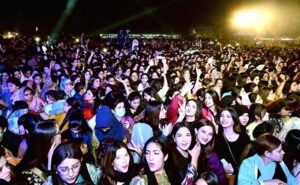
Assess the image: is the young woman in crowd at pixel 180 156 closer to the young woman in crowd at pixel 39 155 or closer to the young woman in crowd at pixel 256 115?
the young woman in crowd at pixel 39 155

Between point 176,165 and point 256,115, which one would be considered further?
point 256,115

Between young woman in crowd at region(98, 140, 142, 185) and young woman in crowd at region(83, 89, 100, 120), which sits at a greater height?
young woman in crowd at region(83, 89, 100, 120)

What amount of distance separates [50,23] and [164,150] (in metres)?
31.2

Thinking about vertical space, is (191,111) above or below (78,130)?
above

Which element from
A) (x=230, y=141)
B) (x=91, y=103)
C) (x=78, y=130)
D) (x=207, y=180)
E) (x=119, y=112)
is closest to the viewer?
(x=207, y=180)

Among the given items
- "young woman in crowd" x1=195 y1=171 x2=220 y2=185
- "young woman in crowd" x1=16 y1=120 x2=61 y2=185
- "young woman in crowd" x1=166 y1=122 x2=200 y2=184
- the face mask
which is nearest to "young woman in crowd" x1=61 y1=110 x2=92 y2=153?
"young woman in crowd" x1=16 y1=120 x2=61 y2=185

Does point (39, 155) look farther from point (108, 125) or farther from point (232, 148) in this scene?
point (232, 148)

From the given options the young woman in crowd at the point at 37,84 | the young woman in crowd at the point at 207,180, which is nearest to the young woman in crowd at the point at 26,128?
the young woman in crowd at the point at 207,180

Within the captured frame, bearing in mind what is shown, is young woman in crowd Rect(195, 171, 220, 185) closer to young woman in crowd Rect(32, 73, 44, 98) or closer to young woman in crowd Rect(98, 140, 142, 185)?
young woman in crowd Rect(98, 140, 142, 185)

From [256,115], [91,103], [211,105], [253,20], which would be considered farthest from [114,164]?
[253,20]

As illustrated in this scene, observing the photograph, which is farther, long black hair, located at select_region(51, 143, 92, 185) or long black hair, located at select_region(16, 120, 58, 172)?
long black hair, located at select_region(16, 120, 58, 172)

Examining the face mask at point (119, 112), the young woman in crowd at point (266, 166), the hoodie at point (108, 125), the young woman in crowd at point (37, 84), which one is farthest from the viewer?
the young woman in crowd at point (37, 84)

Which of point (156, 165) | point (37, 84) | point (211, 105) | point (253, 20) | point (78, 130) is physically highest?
point (253, 20)

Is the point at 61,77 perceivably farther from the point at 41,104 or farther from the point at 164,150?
the point at 164,150
